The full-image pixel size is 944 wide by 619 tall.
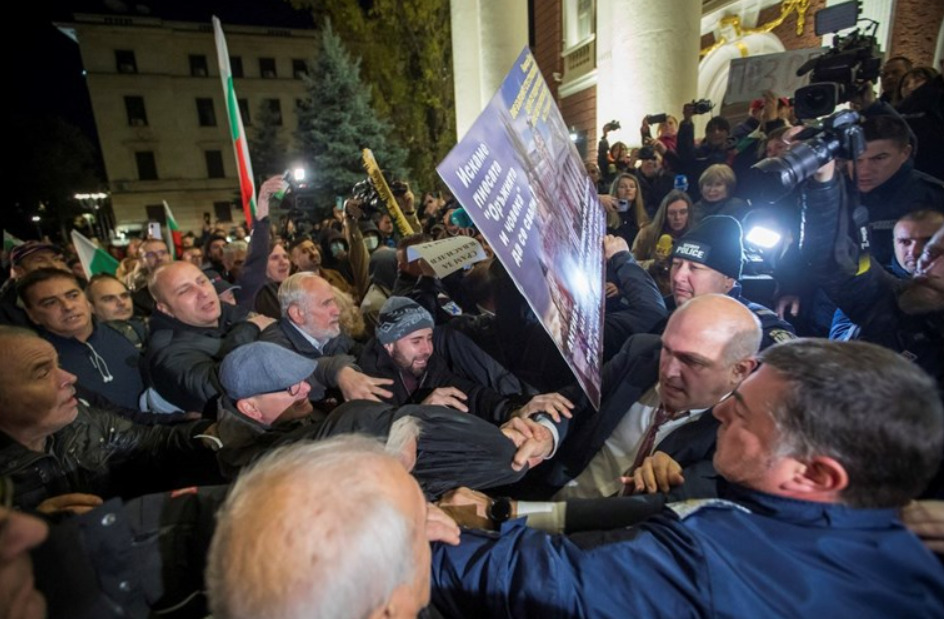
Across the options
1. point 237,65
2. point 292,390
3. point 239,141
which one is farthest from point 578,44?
point 237,65

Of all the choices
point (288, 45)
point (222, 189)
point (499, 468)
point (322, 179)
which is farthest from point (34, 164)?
point (499, 468)

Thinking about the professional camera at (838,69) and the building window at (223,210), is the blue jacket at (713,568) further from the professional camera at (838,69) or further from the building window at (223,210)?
the building window at (223,210)

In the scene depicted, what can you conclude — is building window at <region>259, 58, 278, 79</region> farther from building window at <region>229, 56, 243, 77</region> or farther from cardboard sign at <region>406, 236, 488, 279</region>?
cardboard sign at <region>406, 236, 488, 279</region>

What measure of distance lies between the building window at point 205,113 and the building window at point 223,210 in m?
6.37

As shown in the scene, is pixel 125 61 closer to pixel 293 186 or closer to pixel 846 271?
pixel 293 186

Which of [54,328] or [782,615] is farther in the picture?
[54,328]

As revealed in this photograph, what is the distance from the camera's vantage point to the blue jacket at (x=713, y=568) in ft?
2.85

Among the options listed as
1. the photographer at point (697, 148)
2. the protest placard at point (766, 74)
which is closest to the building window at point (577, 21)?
the protest placard at point (766, 74)

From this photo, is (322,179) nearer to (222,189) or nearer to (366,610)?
(366,610)

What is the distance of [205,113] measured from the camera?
122 feet

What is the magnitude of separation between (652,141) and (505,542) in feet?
18.1

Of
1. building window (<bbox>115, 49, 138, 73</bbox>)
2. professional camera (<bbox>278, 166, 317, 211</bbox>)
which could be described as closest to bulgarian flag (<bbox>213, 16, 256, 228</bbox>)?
professional camera (<bbox>278, 166, 317, 211</bbox>)

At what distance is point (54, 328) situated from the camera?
103 inches

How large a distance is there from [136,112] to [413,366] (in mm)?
43542
